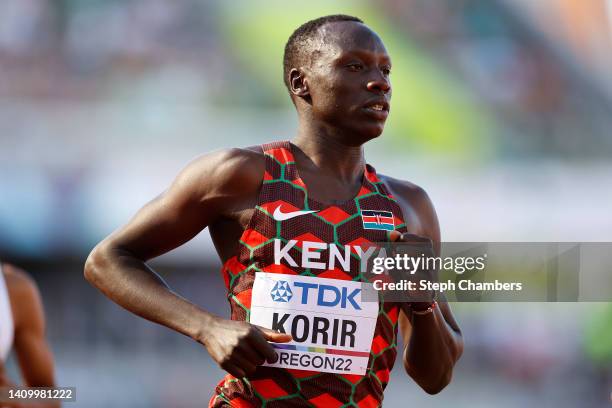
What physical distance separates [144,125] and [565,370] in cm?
670

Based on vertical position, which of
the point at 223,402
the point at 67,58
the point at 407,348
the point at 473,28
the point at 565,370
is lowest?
the point at 223,402

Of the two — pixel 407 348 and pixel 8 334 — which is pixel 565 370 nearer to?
pixel 8 334

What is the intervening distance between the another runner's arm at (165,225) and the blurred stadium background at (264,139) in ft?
30.4

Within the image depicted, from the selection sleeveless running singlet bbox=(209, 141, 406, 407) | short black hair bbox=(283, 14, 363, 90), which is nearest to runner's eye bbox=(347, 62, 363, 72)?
short black hair bbox=(283, 14, 363, 90)

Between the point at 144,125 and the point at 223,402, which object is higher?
the point at 144,125

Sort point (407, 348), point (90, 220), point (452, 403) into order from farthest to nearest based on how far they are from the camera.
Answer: point (90, 220) < point (452, 403) < point (407, 348)

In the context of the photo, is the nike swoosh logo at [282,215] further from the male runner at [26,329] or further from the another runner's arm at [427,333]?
the male runner at [26,329]

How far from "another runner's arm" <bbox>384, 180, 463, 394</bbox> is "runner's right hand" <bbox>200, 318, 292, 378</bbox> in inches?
23.0

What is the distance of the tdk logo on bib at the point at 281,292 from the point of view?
2.91m

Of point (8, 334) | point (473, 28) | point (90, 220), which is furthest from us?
point (473, 28)

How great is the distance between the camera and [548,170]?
1431 cm

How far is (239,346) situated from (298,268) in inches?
15.8

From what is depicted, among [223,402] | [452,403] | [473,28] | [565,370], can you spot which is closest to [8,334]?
[223,402]

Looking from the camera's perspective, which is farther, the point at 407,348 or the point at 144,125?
the point at 144,125
